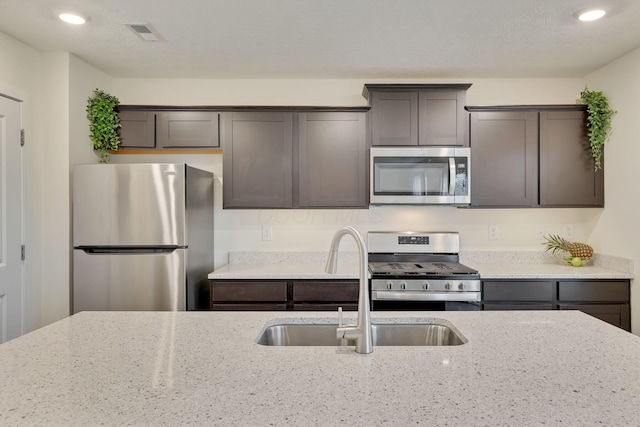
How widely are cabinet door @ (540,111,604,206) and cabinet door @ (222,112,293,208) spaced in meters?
1.99

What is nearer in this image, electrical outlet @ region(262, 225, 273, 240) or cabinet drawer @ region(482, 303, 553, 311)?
cabinet drawer @ region(482, 303, 553, 311)

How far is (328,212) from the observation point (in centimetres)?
349

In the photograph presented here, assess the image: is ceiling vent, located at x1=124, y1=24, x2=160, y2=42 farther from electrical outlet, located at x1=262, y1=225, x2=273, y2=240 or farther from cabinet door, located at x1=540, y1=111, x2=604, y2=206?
cabinet door, located at x1=540, y1=111, x2=604, y2=206

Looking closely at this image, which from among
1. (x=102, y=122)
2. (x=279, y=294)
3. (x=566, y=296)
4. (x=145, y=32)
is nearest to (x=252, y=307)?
(x=279, y=294)

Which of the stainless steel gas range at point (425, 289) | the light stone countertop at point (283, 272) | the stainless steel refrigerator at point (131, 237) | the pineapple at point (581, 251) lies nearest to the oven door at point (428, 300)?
the stainless steel gas range at point (425, 289)

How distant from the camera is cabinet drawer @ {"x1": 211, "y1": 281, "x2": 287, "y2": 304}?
9.52 feet

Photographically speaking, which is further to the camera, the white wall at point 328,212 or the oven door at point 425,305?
the white wall at point 328,212

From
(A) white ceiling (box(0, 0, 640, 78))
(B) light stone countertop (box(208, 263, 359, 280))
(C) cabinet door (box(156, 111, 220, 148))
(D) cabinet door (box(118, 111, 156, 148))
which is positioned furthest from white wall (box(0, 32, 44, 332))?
(B) light stone countertop (box(208, 263, 359, 280))

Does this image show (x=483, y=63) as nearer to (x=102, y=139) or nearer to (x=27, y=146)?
(x=102, y=139)

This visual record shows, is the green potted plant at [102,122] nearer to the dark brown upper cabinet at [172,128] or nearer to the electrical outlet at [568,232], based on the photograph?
the dark brown upper cabinet at [172,128]

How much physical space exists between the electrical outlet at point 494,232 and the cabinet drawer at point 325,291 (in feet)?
4.50

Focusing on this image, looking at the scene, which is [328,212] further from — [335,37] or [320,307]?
[335,37]

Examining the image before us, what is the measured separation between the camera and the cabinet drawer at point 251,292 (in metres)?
2.90

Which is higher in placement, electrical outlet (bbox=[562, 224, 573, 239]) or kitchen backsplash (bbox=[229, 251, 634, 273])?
electrical outlet (bbox=[562, 224, 573, 239])
